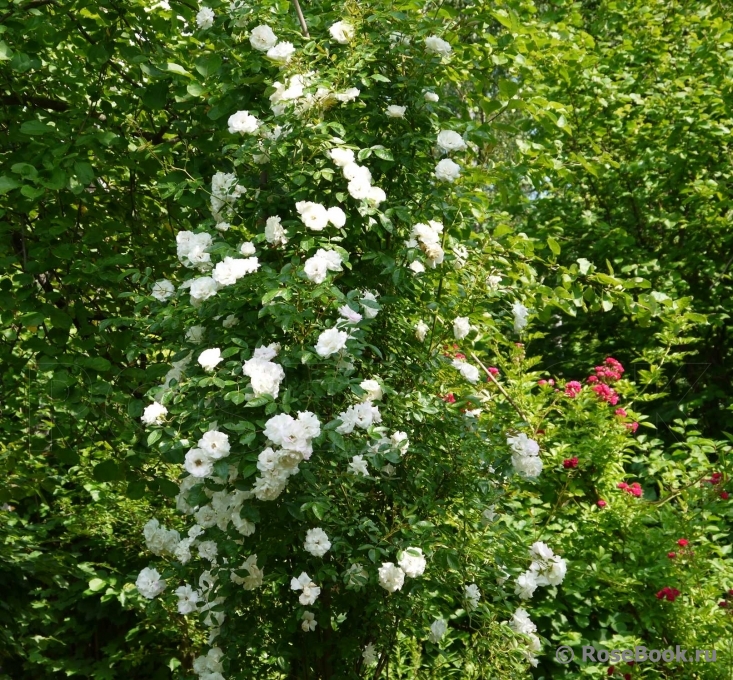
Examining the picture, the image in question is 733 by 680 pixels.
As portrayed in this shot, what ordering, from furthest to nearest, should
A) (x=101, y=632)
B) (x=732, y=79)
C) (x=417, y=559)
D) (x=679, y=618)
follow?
(x=732, y=79) < (x=101, y=632) < (x=679, y=618) < (x=417, y=559)

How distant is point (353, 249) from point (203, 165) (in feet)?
2.11

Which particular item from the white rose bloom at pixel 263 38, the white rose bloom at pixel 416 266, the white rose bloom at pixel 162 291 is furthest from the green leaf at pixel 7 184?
the white rose bloom at pixel 416 266

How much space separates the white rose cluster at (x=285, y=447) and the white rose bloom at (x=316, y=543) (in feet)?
0.51

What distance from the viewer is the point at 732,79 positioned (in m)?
4.58

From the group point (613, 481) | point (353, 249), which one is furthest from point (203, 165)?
point (613, 481)

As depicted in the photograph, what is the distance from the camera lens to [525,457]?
2170mm

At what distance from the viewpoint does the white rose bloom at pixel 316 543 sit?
179cm

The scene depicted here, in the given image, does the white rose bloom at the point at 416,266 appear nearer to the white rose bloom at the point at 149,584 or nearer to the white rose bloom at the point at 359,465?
the white rose bloom at the point at 359,465

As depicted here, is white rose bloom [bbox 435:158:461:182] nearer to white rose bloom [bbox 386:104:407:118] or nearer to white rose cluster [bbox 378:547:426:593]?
white rose bloom [bbox 386:104:407:118]

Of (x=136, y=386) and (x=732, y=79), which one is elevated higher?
(x=136, y=386)

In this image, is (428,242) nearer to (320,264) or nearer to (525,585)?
(320,264)

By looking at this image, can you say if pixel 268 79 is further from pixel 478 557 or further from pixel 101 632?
pixel 101 632

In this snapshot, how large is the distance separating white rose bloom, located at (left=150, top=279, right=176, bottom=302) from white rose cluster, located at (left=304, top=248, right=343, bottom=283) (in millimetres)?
494

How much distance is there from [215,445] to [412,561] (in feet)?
1.67
